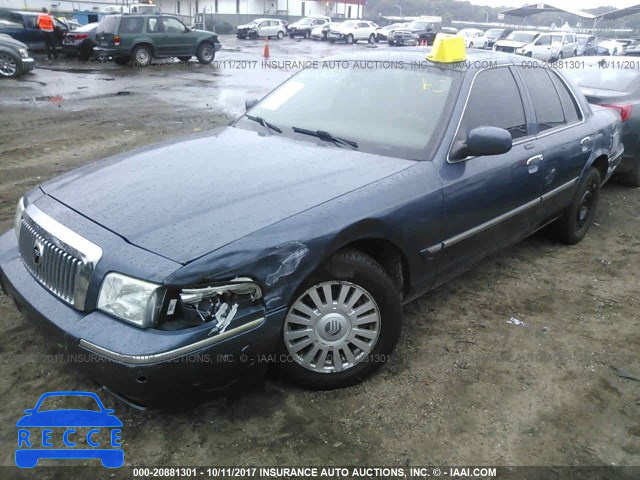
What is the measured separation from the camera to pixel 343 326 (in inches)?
107

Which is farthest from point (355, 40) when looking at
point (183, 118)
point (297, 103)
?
point (297, 103)

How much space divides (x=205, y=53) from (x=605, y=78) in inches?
623

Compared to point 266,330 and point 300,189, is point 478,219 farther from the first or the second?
point 266,330

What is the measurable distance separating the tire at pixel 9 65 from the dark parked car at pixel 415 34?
83.1 ft

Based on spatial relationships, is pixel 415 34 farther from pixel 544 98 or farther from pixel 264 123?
pixel 264 123

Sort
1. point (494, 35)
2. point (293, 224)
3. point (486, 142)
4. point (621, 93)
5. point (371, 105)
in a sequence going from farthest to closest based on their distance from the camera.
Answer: point (494, 35), point (621, 93), point (371, 105), point (486, 142), point (293, 224)

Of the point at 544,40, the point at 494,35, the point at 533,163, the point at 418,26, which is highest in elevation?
the point at 418,26

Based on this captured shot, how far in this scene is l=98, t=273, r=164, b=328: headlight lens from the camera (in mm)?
2189

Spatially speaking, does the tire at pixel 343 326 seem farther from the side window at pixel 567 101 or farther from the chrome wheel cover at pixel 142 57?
the chrome wheel cover at pixel 142 57

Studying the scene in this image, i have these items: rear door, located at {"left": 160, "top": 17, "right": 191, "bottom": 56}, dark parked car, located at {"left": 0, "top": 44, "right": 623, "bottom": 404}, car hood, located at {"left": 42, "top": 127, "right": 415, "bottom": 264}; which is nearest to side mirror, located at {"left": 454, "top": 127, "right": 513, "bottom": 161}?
dark parked car, located at {"left": 0, "top": 44, "right": 623, "bottom": 404}

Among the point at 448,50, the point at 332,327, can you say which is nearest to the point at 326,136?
the point at 448,50

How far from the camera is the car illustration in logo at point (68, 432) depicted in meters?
2.39

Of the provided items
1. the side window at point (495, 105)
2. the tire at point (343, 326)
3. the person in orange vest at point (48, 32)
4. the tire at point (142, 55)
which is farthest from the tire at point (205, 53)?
the tire at point (343, 326)

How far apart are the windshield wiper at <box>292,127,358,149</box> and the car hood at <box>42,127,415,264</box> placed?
83 millimetres
